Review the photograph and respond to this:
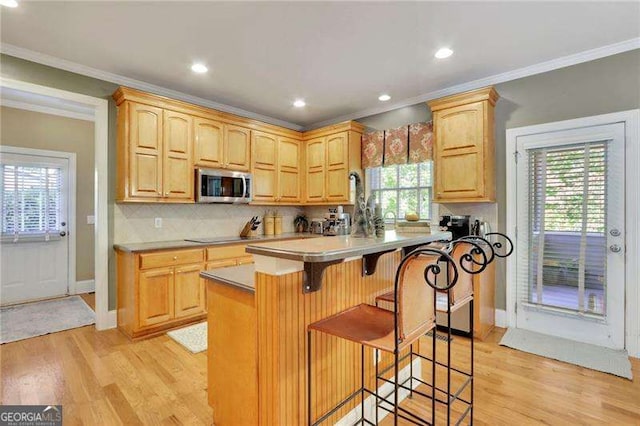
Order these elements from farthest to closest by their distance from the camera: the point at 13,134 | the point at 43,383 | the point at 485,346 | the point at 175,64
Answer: the point at 13,134 → the point at 175,64 → the point at 485,346 → the point at 43,383

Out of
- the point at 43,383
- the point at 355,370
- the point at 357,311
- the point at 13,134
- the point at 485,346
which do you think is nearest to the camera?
the point at 357,311

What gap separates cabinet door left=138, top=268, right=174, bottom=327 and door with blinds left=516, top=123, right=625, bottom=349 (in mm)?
3729

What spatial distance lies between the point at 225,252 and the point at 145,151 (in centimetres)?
142

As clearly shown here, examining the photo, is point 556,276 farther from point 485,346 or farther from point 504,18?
point 504,18

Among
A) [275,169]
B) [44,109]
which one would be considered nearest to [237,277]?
[275,169]

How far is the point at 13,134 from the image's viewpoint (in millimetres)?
4234

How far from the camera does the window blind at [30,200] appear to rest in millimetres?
4238

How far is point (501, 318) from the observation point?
3.39 m

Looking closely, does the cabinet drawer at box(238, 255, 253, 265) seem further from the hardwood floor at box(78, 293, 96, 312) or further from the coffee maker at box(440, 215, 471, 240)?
the coffee maker at box(440, 215, 471, 240)

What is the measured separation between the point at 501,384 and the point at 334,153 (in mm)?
3372

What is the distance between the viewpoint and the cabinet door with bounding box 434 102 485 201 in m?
3.26

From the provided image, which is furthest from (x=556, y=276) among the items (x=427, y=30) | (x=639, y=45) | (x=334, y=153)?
(x=334, y=153)

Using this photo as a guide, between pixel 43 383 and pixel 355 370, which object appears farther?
pixel 43 383

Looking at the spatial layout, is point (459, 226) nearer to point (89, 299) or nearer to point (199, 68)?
point (199, 68)
